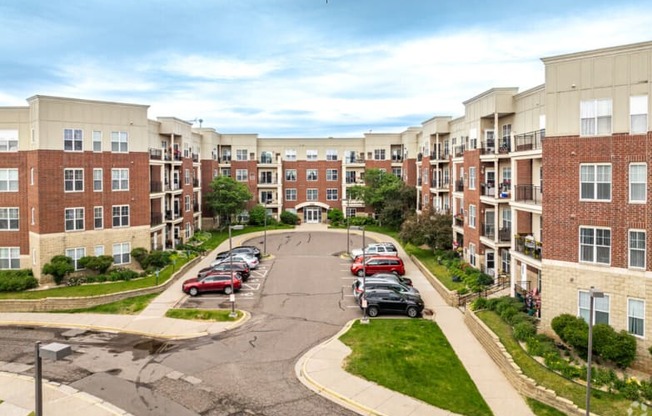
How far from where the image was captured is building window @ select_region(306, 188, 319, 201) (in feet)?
238

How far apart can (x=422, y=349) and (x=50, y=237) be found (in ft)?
88.7

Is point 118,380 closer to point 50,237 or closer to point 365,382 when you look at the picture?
point 365,382

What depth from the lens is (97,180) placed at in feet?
124

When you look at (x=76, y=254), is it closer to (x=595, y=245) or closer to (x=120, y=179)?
(x=120, y=179)

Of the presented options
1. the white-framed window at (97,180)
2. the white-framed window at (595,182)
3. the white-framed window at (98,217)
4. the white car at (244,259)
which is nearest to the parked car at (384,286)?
the white-framed window at (595,182)

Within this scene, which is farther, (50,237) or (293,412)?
(50,237)

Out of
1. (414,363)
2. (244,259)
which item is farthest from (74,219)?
(414,363)

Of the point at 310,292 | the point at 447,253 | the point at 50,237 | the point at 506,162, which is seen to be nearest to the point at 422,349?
the point at 310,292

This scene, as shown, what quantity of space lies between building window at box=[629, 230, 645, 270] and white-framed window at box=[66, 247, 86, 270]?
1350 inches

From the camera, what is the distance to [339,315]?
28.3 meters

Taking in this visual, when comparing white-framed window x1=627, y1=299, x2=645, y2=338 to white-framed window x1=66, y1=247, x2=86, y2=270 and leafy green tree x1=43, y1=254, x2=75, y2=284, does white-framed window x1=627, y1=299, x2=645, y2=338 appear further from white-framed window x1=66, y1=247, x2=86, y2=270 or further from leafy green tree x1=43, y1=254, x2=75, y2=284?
white-framed window x1=66, y1=247, x2=86, y2=270

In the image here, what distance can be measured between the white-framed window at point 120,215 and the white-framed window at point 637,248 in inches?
1334

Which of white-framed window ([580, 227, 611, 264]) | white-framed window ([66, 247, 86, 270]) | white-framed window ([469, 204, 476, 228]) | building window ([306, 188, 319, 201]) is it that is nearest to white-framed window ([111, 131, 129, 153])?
white-framed window ([66, 247, 86, 270])

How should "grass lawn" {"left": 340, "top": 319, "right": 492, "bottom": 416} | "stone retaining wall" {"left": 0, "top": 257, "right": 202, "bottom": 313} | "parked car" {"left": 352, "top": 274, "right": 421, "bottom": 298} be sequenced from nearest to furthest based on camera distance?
"grass lawn" {"left": 340, "top": 319, "right": 492, "bottom": 416} < "parked car" {"left": 352, "top": 274, "right": 421, "bottom": 298} < "stone retaining wall" {"left": 0, "top": 257, "right": 202, "bottom": 313}
